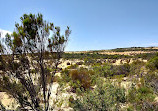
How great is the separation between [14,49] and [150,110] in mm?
6395

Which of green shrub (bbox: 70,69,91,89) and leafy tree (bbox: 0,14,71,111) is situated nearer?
leafy tree (bbox: 0,14,71,111)

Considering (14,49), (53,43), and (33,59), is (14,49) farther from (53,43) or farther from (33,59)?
(53,43)

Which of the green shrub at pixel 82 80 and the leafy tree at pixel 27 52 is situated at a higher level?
the leafy tree at pixel 27 52

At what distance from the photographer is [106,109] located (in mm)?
4996

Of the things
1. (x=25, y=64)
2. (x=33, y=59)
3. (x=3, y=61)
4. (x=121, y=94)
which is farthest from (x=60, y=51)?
(x=121, y=94)

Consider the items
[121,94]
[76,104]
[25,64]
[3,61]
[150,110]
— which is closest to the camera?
[150,110]

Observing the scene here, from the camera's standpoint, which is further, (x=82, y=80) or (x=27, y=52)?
(x=82, y=80)

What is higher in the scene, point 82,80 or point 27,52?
point 27,52

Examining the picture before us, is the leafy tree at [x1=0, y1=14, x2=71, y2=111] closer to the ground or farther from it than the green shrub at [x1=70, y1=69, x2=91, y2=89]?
farther from it

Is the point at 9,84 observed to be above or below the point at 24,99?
above

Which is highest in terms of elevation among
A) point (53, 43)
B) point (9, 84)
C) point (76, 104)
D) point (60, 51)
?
point (53, 43)

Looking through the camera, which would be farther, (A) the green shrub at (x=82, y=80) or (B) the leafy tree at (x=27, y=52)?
(A) the green shrub at (x=82, y=80)

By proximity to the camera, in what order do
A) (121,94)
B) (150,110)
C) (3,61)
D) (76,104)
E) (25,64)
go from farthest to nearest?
(121,94) → (76,104) → (25,64) → (3,61) → (150,110)

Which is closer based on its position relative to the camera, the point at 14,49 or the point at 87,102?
the point at 14,49
